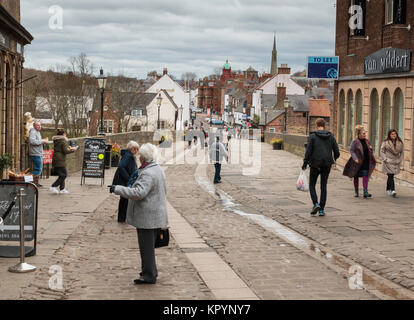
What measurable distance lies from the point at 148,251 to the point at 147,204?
0.56 m

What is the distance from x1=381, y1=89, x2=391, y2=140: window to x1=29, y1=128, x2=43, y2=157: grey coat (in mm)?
10964

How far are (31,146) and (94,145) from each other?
224cm

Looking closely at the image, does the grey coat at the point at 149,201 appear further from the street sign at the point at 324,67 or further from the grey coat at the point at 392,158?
the street sign at the point at 324,67


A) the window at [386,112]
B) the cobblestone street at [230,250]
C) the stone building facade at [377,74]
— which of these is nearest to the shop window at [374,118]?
the stone building facade at [377,74]

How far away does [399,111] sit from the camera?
58.8 feet

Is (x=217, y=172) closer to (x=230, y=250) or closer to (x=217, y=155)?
(x=217, y=155)

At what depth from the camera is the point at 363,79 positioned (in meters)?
20.8

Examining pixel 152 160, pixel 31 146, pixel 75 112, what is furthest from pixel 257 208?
pixel 75 112

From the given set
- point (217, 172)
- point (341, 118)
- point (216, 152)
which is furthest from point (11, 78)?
point (341, 118)

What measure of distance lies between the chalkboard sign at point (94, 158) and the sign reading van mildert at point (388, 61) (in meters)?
9.01

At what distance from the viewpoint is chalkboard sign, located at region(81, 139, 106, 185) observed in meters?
16.2

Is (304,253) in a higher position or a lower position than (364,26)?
lower

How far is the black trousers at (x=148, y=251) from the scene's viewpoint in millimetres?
6652
